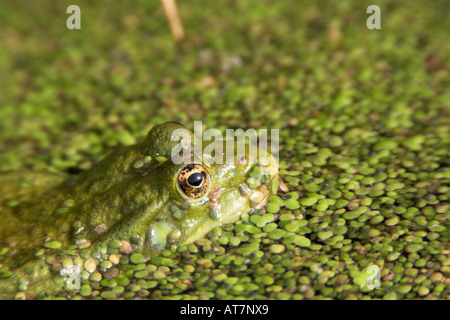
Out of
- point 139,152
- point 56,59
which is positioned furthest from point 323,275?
point 56,59

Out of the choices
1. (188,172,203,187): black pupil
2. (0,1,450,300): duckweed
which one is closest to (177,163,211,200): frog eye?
(188,172,203,187): black pupil

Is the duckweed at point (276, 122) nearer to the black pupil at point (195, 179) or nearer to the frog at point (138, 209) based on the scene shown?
the frog at point (138, 209)

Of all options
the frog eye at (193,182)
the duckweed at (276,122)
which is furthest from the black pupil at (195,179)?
the duckweed at (276,122)

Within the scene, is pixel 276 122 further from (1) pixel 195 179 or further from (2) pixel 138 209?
(2) pixel 138 209

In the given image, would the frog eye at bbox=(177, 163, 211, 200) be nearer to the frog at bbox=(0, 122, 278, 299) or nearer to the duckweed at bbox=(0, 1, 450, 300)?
the frog at bbox=(0, 122, 278, 299)

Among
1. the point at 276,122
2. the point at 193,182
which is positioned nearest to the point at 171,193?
the point at 193,182

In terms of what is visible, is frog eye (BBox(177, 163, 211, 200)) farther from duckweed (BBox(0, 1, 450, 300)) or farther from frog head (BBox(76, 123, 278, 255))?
duckweed (BBox(0, 1, 450, 300))

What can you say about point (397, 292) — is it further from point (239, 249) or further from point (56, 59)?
point (56, 59)
